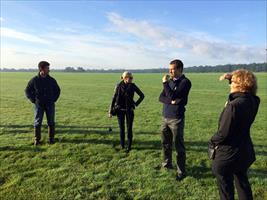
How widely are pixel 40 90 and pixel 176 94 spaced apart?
4540mm

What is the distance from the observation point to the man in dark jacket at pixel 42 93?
29.0 feet

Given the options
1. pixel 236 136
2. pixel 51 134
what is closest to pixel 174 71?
pixel 236 136

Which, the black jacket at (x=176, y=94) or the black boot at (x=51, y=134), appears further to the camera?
the black boot at (x=51, y=134)

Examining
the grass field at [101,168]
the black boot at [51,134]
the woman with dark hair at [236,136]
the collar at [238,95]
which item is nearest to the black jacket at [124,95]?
the grass field at [101,168]

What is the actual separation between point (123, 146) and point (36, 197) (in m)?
3.53

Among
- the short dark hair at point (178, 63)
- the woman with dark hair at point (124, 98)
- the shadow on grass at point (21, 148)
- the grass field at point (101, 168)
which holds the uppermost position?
the short dark hair at point (178, 63)

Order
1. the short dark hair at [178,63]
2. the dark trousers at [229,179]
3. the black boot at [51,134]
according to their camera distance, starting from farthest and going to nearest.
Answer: the black boot at [51,134] < the short dark hair at [178,63] < the dark trousers at [229,179]

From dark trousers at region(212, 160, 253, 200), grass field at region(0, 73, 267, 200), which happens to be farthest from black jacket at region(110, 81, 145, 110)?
dark trousers at region(212, 160, 253, 200)

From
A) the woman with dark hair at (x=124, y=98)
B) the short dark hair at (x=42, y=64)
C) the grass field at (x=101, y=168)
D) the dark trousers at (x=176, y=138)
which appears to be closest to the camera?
the grass field at (x=101, y=168)

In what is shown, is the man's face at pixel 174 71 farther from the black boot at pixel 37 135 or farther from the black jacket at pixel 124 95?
the black boot at pixel 37 135

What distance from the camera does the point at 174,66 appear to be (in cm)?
619

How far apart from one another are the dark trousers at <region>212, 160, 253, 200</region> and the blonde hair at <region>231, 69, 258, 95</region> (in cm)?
114

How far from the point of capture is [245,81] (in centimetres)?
411

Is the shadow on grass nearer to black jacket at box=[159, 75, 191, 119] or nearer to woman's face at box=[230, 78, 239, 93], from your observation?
black jacket at box=[159, 75, 191, 119]
